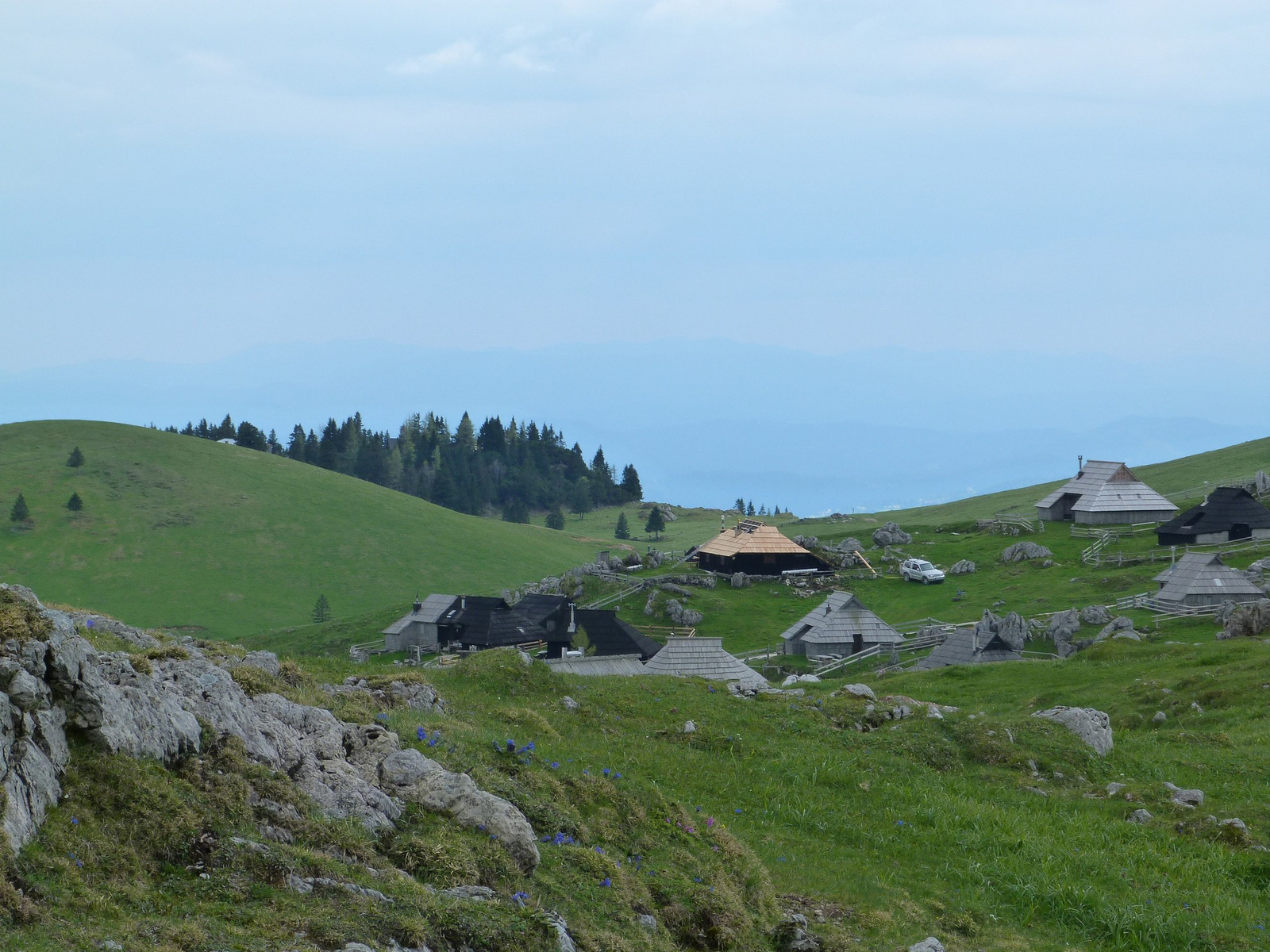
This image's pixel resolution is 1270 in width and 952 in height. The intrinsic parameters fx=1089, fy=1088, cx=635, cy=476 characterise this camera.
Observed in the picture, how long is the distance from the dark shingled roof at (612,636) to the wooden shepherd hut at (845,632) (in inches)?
384

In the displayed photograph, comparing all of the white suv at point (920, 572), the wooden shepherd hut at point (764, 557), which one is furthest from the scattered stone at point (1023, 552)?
the wooden shepherd hut at point (764, 557)

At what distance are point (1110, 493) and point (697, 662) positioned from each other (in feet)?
227

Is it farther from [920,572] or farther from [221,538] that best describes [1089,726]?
[221,538]

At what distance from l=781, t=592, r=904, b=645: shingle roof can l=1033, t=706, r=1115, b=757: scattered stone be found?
39172mm

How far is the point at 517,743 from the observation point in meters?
19.2

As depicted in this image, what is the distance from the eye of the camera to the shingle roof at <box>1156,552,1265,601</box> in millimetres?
63719

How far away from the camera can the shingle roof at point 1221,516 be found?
8519cm

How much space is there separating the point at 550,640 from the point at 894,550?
40.2 metres

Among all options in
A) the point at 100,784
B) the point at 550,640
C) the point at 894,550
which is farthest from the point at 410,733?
the point at 894,550

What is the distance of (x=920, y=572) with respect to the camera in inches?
3406

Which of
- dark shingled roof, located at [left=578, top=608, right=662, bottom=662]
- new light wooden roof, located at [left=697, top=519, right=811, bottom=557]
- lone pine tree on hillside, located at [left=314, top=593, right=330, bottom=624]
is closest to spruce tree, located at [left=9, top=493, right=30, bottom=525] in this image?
lone pine tree on hillside, located at [left=314, top=593, right=330, bottom=624]

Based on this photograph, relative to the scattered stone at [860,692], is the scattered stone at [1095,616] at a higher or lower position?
lower

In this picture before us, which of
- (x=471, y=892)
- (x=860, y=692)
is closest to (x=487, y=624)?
(x=860, y=692)

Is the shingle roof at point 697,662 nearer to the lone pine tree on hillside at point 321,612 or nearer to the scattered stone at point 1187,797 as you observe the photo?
the scattered stone at point 1187,797
